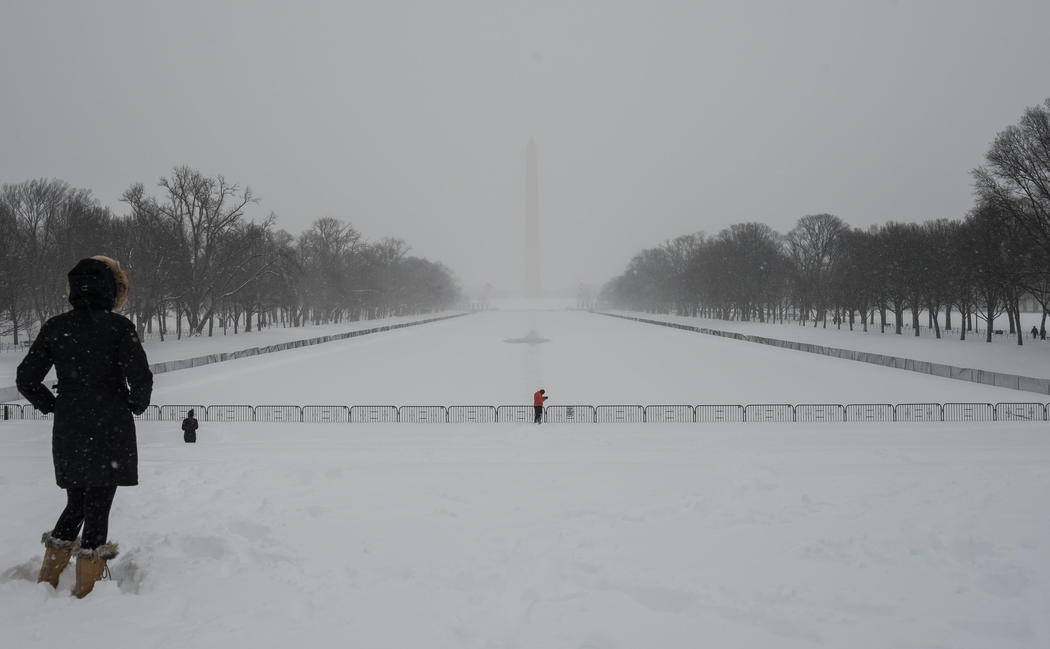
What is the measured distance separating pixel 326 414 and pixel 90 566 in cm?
1827

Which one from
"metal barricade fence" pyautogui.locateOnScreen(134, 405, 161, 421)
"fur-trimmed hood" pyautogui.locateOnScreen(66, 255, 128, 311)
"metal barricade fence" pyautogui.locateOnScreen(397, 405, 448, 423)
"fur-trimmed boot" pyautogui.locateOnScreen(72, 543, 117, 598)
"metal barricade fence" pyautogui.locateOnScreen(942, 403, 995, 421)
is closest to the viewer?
"fur-trimmed boot" pyautogui.locateOnScreen(72, 543, 117, 598)

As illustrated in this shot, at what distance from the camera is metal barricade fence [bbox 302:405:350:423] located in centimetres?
2178

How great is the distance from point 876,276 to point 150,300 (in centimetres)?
7941

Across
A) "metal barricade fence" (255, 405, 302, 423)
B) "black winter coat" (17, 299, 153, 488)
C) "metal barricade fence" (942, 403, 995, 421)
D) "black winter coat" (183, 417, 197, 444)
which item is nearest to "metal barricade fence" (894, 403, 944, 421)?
"metal barricade fence" (942, 403, 995, 421)

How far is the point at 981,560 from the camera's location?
6379mm

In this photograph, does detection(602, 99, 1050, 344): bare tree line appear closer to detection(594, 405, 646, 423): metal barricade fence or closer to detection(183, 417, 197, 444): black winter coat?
detection(594, 405, 646, 423): metal barricade fence

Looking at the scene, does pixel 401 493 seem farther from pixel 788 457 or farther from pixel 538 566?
pixel 788 457

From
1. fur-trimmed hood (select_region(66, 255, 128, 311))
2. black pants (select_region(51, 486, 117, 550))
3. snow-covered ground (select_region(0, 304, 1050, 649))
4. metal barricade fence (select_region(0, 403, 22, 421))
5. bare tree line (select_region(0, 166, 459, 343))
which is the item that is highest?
bare tree line (select_region(0, 166, 459, 343))

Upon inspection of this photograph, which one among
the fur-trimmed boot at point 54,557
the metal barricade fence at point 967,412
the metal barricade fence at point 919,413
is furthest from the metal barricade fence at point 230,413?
the metal barricade fence at point 967,412

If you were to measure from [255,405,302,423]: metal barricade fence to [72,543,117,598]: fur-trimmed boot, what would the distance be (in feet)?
57.1

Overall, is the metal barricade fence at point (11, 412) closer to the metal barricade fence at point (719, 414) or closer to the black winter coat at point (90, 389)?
the black winter coat at point (90, 389)

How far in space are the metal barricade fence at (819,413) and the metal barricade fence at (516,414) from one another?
1012 centimetres

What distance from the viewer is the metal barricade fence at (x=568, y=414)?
21855mm

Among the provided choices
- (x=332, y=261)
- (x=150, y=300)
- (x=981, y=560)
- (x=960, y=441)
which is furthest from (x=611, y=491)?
(x=332, y=261)
